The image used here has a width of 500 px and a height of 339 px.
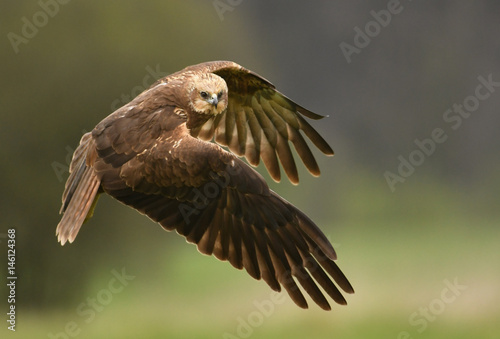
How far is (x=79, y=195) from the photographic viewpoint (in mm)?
5738

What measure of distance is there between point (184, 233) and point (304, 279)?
863mm

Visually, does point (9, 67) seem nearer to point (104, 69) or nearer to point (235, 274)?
point (104, 69)

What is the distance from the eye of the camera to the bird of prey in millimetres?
5641

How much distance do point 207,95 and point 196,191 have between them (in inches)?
27.2

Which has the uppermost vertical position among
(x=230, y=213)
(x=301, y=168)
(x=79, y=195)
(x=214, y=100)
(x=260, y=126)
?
(x=214, y=100)

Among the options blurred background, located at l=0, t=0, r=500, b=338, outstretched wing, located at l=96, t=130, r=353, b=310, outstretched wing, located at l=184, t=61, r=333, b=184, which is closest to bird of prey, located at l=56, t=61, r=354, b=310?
outstretched wing, located at l=96, t=130, r=353, b=310

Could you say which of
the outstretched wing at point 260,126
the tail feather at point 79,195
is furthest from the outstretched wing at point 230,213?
the outstretched wing at point 260,126

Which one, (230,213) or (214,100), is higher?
(214,100)

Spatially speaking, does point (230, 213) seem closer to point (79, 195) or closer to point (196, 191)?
point (196, 191)

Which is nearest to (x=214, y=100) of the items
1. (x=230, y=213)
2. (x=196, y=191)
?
(x=196, y=191)

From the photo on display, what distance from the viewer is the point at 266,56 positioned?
16234 millimetres

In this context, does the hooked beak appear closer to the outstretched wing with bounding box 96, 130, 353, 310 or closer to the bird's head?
the bird's head

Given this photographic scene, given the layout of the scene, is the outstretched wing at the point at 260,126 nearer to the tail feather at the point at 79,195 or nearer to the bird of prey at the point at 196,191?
the bird of prey at the point at 196,191

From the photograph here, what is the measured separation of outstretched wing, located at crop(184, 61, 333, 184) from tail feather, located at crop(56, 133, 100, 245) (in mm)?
1174
